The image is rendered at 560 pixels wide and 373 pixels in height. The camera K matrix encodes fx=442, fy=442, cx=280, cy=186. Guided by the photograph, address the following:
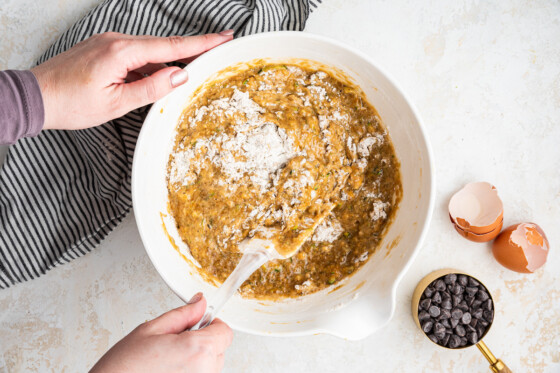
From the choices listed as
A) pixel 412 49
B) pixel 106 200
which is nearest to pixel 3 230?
pixel 106 200

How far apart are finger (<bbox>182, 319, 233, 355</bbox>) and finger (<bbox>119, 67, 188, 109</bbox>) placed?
73 centimetres

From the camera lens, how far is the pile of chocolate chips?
1.76 meters

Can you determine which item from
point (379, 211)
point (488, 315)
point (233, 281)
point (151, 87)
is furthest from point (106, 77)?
point (488, 315)

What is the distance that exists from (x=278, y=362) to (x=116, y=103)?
1228 millimetres

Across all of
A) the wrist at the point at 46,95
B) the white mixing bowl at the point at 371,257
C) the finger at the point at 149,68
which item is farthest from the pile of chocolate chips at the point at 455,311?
the wrist at the point at 46,95

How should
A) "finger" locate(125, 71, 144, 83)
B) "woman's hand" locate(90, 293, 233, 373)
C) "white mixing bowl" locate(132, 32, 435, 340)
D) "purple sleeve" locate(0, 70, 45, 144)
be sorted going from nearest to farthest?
"woman's hand" locate(90, 293, 233, 373), "purple sleeve" locate(0, 70, 45, 144), "white mixing bowl" locate(132, 32, 435, 340), "finger" locate(125, 71, 144, 83)

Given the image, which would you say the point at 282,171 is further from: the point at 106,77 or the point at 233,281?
the point at 106,77

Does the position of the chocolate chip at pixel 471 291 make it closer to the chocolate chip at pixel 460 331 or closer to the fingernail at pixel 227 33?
the chocolate chip at pixel 460 331

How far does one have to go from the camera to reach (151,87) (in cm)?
139

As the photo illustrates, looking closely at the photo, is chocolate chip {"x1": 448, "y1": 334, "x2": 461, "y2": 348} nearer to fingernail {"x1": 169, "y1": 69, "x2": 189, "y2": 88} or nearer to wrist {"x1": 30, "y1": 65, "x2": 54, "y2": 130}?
fingernail {"x1": 169, "y1": 69, "x2": 189, "y2": 88}

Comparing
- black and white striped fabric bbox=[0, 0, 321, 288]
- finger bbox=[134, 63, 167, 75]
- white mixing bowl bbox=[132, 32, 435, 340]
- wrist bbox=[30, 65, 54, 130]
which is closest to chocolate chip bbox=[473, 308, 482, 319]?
white mixing bowl bbox=[132, 32, 435, 340]

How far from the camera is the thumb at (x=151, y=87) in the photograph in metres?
1.39

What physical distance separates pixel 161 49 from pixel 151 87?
13 centimetres

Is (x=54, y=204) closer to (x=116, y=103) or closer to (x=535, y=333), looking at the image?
(x=116, y=103)
